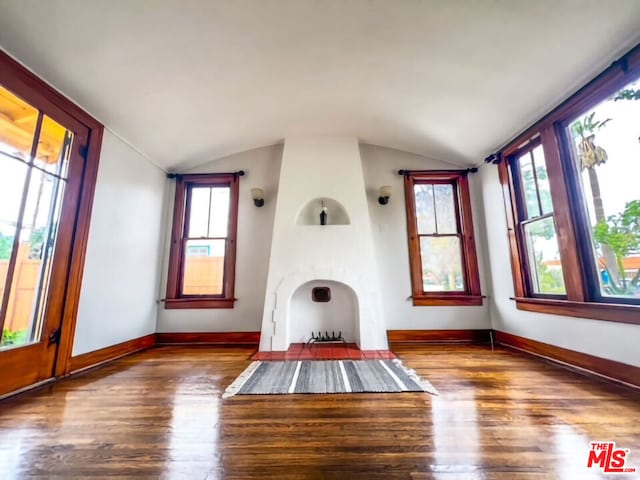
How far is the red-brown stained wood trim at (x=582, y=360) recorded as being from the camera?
1848mm

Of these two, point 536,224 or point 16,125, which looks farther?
point 536,224

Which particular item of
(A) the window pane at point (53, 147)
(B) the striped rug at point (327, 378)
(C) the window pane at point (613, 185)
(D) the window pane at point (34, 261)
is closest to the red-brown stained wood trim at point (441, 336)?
(B) the striped rug at point (327, 378)

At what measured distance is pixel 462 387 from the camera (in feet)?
6.21

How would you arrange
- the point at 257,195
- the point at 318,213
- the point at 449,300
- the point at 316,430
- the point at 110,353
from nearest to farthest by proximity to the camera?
1. the point at 316,430
2. the point at 110,353
3. the point at 449,300
4. the point at 257,195
5. the point at 318,213

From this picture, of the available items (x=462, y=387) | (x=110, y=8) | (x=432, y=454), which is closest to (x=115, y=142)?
(x=110, y=8)

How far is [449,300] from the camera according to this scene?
11.3 ft

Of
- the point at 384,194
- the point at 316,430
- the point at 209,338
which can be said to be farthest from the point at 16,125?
the point at 384,194

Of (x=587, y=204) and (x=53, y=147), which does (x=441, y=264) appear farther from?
(x=53, y=147)

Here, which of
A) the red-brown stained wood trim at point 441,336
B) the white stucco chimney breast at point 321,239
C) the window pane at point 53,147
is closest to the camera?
the window pane at point 53,147

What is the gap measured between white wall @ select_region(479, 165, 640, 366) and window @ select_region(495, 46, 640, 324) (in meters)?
0.09

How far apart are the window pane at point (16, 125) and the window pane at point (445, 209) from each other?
4219 mm

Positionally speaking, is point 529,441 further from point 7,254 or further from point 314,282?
point 7,254

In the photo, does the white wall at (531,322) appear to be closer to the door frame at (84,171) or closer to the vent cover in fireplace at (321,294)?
the vent cover in fireplace at (321,294)

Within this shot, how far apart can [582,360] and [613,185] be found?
1423 millimetres
